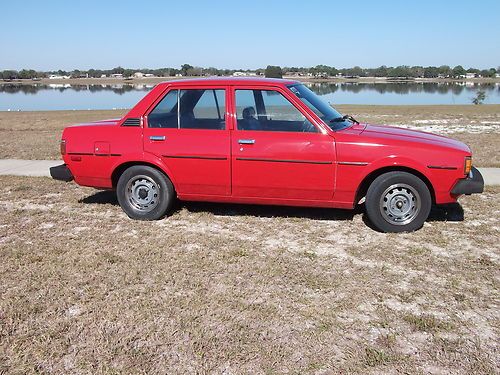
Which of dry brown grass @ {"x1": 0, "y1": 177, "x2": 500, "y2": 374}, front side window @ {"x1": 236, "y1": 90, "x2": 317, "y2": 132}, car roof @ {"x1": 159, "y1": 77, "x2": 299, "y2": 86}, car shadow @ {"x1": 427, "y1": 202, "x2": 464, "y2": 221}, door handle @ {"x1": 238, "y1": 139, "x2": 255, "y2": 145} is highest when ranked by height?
car roof @ {"x1": 159, "y1": 77, "x2": 299, "y2": 86}

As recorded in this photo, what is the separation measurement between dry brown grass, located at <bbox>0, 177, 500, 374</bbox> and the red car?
38 centimetres

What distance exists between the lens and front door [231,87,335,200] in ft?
16.2

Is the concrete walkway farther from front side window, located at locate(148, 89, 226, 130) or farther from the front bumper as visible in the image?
front side window, located at locate(148, 89, 226, 130)

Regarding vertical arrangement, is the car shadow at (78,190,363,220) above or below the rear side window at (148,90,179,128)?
below

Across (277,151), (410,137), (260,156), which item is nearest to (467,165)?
(410,137)

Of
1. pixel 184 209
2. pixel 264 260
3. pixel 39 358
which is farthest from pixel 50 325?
pixel 184 209

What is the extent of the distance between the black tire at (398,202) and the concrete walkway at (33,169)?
2.95m

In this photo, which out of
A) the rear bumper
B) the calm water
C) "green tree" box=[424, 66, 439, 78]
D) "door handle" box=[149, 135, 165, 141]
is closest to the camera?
"door handle" box=[149, 135, 165, 141]

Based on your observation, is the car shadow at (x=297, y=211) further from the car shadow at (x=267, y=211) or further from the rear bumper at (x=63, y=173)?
the rear bumper at (x=63, y=173)

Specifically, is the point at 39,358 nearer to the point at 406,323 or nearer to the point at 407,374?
the point at 407,374

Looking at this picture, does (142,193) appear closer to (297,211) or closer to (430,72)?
(297,211)

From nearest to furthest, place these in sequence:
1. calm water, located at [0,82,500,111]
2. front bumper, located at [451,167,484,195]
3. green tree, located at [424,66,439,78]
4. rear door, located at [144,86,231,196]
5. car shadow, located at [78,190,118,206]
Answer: front bumper, located at [451,167,484,195], rear door, located at [144,86,231,196], car shadow, located at [78,190,118,206], calm water, located at [0,82,500,111], green tree, located at [424,66,439,78]

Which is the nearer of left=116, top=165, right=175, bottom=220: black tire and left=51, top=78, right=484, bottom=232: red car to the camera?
left=51, top=78, right=484, bottom=232: red car

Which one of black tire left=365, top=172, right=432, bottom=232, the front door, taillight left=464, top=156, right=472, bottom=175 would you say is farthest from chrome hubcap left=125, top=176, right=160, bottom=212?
taillight left=464, top=156, right=472, bottom=175
